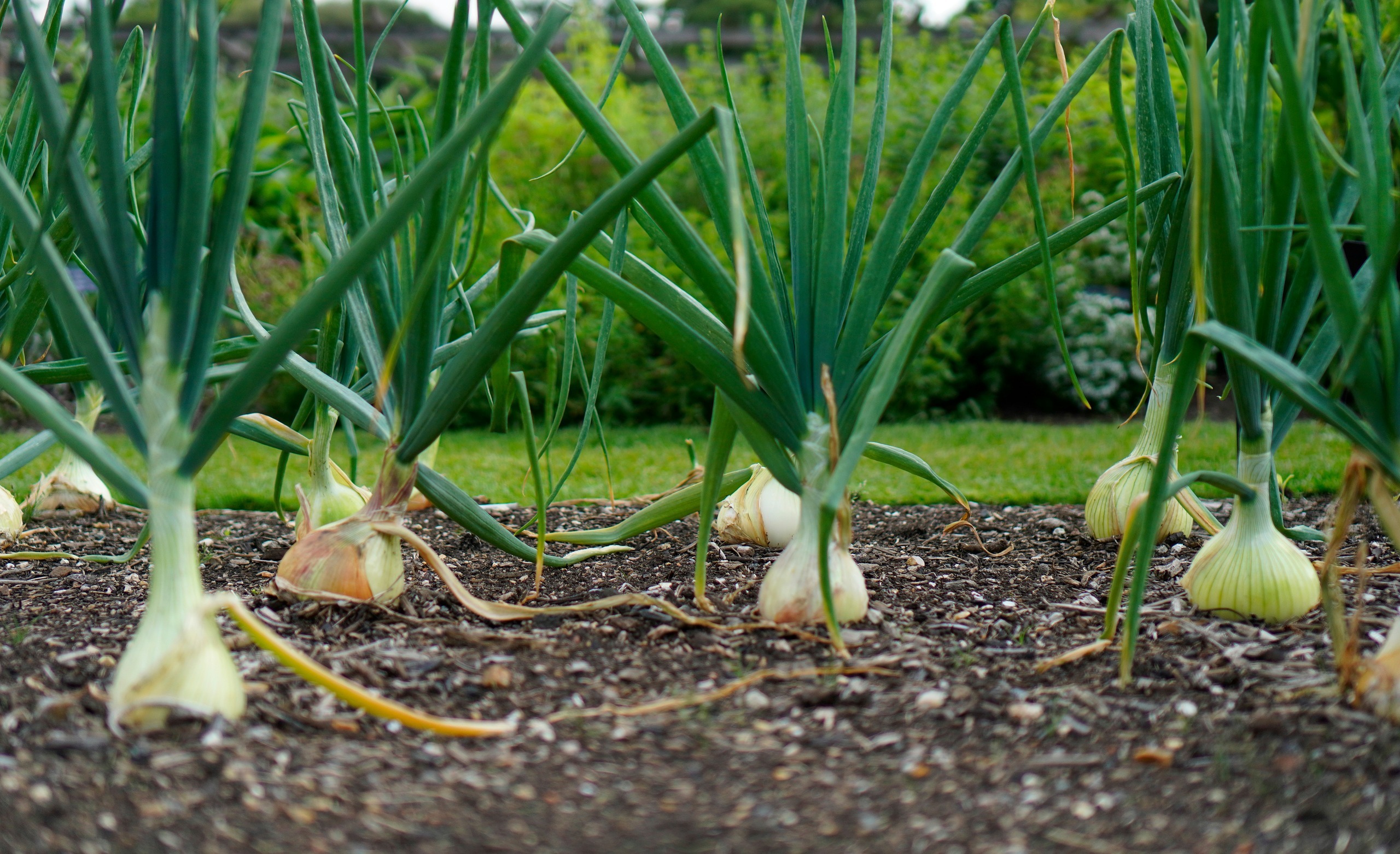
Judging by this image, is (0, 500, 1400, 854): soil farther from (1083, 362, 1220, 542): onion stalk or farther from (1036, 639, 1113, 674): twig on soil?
(1083, 362, 1220, 542): onion stalk

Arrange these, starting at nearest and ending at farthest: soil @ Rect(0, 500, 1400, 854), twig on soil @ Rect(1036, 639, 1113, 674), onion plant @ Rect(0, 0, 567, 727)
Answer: soil @ Rect(0, 500, 1400, 854) → onion plant @ Rect(0, 0, 567, 727) → twig on soil @ Rect(1036, 639, 1113, 674)

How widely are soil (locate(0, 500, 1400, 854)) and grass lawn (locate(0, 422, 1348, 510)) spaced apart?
1051mm

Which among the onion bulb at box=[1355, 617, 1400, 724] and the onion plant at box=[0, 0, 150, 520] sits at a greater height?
the onion plant at box=[0, 0, 150, 520]

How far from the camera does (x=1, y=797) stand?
0.83 meters

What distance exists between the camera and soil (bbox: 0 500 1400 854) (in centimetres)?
82

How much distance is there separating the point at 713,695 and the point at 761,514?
2.44 feet

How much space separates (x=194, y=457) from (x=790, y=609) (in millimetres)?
664

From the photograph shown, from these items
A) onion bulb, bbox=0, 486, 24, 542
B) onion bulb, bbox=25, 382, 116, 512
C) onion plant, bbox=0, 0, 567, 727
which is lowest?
onion bulb, bbox=25, 382, 116, 512

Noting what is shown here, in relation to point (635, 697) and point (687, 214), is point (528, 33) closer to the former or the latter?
point (635, 697)

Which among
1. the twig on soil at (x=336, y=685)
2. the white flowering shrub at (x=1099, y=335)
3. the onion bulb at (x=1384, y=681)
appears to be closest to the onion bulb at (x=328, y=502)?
the twig on soil at (x=336, y=685)

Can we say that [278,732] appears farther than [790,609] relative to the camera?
No

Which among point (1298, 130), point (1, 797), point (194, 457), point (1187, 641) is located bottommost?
point (1, 797)

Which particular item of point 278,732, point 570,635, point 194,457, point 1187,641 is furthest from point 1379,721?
point 194,457

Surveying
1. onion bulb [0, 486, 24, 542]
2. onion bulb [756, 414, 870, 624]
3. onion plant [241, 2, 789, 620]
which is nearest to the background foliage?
onion bulb [0, 486, 24, 542]
